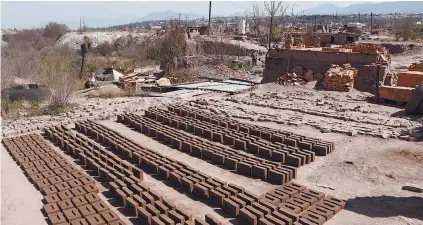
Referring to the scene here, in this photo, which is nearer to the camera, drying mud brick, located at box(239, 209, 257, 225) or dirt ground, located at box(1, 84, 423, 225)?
drying mud brick, located at box(239, 209, 257, 225)

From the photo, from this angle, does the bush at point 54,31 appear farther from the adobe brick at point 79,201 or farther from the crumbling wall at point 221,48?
the adobe brick at point 79,201

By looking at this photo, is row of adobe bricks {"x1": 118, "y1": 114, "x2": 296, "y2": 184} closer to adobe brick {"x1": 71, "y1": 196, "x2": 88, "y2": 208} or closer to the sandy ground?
adobe brick {"x1": 71, "y1": 196, "x2": 88, "y2": 208}

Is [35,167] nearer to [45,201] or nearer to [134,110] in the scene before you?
[45,201]

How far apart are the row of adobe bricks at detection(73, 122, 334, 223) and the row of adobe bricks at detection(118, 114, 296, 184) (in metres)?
0.48

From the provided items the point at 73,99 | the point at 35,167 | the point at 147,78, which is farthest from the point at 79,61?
the point at 35,167

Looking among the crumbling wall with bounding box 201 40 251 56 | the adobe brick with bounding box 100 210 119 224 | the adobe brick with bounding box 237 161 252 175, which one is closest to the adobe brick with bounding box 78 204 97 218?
the adobe brick with bounding box 100 210 119 224

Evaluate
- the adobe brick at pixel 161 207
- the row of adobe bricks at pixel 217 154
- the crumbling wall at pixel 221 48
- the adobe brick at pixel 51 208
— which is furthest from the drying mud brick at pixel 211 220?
the crumbling wall at pixel 221 48

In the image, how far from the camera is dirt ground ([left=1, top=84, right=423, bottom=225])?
19.0 feet

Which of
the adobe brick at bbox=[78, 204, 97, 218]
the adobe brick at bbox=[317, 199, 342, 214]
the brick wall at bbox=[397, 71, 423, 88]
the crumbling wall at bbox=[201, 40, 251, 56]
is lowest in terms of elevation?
the adobe brick at bbox=[78, 204, 97, 218]

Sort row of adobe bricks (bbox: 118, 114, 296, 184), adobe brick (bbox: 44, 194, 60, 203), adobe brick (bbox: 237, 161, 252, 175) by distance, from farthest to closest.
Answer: adobe brick (bbox: 237, 161, 252, 175)
row of adobe bricks (bbox: 118, 114, 296, 184)
adobe brick (bbox: 44, 194, 60, 203)

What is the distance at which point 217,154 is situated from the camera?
7.86 meters

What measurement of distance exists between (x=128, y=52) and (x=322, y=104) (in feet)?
76.9

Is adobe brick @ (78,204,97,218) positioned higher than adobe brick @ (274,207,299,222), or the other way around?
adobe brick @ (274,207,299,222)

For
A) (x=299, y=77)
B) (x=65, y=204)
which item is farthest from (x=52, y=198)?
(x=299, y=77)
